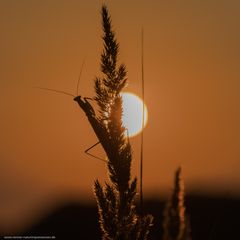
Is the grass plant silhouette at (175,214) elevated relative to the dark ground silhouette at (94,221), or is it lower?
lower

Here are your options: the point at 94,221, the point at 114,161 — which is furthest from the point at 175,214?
the point at 94,221

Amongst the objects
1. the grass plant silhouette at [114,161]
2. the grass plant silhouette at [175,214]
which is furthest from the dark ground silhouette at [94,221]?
the grass plant silhouette at [175,214]

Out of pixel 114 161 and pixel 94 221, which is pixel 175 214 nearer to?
pixel 114 161

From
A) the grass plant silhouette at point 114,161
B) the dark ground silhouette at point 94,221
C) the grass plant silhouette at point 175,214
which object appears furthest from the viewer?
the dark ground silhouette at point 94,221

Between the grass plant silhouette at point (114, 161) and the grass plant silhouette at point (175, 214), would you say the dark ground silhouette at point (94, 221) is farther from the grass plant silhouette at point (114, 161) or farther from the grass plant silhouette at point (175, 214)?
the grass plant silhouette at point (175, 214)

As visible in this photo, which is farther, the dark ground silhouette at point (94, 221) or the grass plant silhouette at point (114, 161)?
the dark ground silhouette at point (94, 221)

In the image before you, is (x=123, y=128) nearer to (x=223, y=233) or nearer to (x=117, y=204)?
(x=117, y=204)

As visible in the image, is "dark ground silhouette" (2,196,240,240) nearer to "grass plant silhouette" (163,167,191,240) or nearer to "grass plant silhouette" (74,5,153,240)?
"grass plant silhouette" (74,5,153,240)

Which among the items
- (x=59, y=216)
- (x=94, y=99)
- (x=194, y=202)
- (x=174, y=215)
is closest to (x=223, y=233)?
(x=194, y=202)

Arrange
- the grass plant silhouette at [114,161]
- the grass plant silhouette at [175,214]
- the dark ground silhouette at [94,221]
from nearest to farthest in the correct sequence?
the grass plant silhouette at [175,214], the grass plant silhouette at [114,161], the dark ground silhouette at [94,221]
